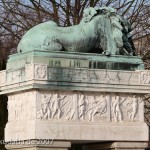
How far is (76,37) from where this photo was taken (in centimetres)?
1505

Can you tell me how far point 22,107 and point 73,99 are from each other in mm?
997

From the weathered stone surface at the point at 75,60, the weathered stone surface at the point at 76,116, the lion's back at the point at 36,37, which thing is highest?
the lion's back at the point at 36,37

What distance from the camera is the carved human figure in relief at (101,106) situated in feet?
48.6

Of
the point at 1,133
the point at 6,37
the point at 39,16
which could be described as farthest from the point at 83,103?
the point at 6,37

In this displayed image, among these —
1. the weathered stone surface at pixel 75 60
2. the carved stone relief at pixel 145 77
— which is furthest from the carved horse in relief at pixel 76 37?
the carved stone relief at pixel 145 77

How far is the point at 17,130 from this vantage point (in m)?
14.8

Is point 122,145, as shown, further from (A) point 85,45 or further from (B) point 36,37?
(B) point 36,37

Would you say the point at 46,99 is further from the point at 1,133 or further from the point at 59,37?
the point at 1,133

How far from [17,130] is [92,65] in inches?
75.3

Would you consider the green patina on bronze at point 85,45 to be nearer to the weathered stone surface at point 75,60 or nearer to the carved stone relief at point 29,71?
the weathered stone surface at point 75,60

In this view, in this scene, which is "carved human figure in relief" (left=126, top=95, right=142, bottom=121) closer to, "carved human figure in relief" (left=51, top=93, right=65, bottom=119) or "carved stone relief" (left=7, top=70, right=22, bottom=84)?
"carved human figure in relief" (left=51, top=93, right=65, bottom=119)

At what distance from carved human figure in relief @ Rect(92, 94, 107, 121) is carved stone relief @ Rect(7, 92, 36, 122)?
A: 49.4 inches

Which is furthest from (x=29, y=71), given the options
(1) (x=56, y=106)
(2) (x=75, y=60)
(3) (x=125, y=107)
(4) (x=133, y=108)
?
(4) (x=133, y=108)

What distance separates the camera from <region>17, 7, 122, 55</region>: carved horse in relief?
48.5ft
